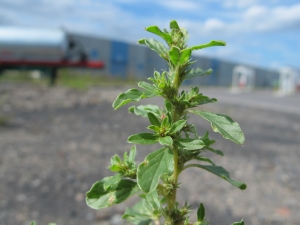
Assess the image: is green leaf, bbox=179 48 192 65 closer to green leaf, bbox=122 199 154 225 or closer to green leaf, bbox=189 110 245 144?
green leaf, bbox=189 110 245 144

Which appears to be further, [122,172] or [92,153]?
[92,153]

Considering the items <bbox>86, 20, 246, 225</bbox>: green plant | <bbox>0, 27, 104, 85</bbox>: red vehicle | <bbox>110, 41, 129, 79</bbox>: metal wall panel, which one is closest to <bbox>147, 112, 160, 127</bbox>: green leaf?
<bbox>86, 20, 246, 225</bbox>: green plant

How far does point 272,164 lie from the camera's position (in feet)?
12.4

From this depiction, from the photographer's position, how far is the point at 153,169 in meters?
0.44

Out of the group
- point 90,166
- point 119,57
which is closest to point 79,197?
point 90,166

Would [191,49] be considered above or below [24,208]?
above

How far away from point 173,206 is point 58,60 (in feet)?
30.1

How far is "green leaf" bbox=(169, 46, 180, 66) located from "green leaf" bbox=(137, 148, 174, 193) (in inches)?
4.5

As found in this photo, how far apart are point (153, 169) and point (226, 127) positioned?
4.1 inches

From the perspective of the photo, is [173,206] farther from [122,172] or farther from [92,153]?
[92,153]

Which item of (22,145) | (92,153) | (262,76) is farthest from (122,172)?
(262,76)

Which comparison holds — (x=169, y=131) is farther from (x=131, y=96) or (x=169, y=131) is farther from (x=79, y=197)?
(x=79, y=197)

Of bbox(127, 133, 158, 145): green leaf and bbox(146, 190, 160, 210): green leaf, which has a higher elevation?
bbox(127, 133, 158, 145): green leaf

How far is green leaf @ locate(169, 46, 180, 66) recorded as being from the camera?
452 millimetres
